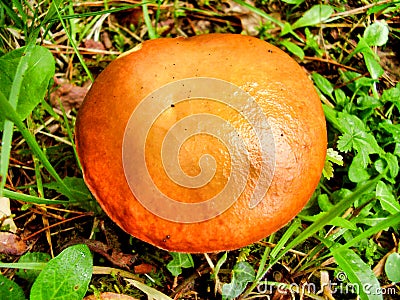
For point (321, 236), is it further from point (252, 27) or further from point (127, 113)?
point (252, 27)

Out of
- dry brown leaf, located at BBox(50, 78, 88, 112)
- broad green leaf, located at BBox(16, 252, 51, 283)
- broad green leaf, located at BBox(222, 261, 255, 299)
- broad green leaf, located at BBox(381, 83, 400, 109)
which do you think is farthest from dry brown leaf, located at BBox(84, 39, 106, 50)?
broad green leaf, located at BBox(381, 83, 400, 109)

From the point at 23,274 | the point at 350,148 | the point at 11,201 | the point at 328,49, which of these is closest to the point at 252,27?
the point at 328,49

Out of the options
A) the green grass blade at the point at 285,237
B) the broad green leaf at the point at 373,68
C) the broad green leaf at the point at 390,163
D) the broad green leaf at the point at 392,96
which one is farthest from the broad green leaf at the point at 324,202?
the broad green leaf at the point at 373,68

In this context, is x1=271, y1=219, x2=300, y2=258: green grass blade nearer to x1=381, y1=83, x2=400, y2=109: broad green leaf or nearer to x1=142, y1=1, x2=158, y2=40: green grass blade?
x1=381, y1=83, x2=400, y2=109: broad green leaf

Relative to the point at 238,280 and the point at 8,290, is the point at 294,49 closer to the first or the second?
the point at 238,280

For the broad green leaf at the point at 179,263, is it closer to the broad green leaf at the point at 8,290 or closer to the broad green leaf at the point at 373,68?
the broad green leaf at the point at 8,290

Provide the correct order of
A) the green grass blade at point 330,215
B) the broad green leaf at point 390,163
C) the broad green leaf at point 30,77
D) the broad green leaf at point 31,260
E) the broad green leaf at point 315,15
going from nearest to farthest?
the green grass blade at point 330,215, the broad green leaf at point 30,77, the broad green leaf at point 31,260, the broad green leaf at point 390,163, the broad green leaf at point 315,15
